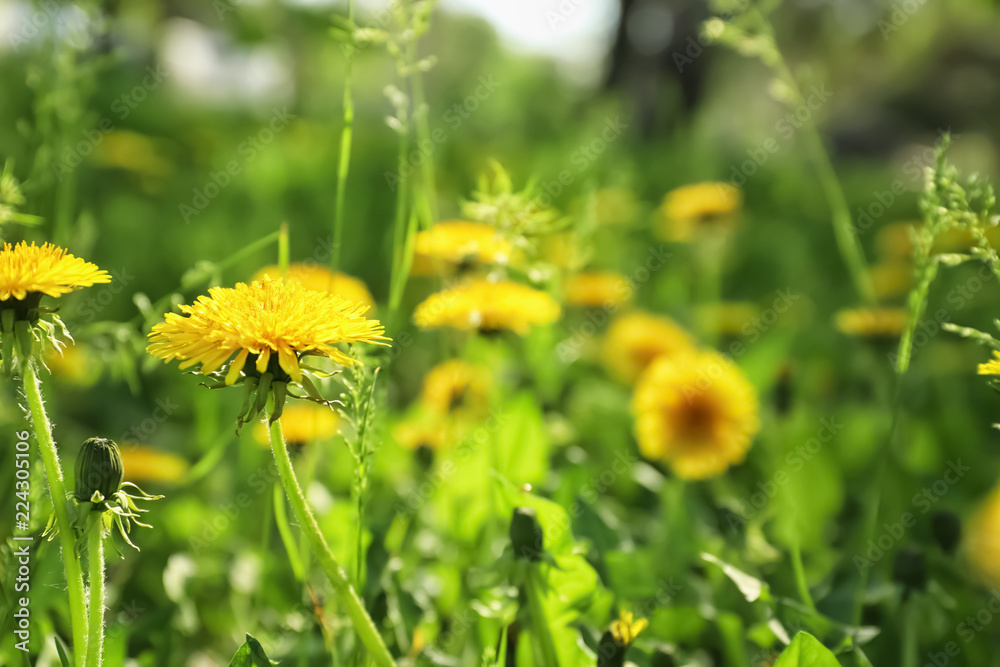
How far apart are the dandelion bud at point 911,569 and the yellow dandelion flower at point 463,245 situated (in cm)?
59

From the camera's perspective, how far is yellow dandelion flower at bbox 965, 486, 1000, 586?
3.70 ft

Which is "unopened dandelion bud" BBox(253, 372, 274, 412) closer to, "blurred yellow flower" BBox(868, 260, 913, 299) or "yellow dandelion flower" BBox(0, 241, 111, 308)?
"yellow dandelion flower" BBox(0, 241, 111, 308)

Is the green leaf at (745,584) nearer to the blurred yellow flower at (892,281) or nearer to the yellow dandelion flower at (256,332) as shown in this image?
the yellow dandelion flower at (256,332)

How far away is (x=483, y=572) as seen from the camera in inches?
40.9

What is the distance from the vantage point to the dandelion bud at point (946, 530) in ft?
3.16

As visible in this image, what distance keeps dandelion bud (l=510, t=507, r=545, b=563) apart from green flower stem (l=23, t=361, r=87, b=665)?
1.30 feet

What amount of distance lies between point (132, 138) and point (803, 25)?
1434 cm

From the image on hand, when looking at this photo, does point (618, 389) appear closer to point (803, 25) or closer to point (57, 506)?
point (57, 506)

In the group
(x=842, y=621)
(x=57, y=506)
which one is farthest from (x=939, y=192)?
(x=57, y=506)
